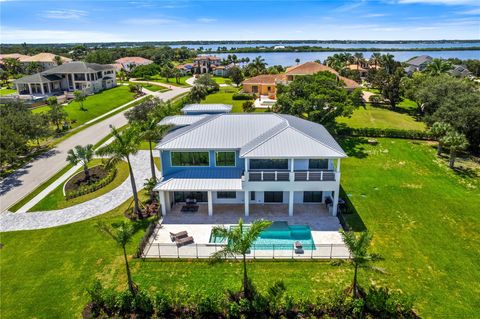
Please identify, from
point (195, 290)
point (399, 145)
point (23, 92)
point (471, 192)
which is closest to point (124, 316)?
point (195, 290)

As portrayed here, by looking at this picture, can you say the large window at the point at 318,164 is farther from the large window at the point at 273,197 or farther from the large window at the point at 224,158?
the large window at the point at 224,158

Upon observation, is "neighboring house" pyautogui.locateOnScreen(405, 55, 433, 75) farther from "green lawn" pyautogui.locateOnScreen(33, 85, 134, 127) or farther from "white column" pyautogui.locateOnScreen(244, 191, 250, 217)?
"white column" pyautogui.locateOnScreen(244, 191, 250, 217)

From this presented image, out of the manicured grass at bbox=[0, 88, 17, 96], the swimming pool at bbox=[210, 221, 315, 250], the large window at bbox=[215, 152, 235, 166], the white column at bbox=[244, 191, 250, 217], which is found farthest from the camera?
the manicured grass at bbox=[0, 88, 17, 96]

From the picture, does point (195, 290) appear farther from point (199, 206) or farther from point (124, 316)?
point (199, 206)

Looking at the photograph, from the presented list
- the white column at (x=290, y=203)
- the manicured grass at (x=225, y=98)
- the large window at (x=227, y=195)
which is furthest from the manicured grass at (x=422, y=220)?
the manicured grass at (x=225, y=98)

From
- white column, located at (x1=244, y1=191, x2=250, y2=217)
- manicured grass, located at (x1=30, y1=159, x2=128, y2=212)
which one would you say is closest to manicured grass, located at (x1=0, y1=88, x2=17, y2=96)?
manicured grass, located at (x1=30, y1=159, x2=128, y2=212)

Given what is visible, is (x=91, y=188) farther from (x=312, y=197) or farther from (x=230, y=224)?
(x=312, y=197)

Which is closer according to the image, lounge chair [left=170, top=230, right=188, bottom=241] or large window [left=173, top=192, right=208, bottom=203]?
lounge chair [left=170, top=230, right=188, bottom=241]
